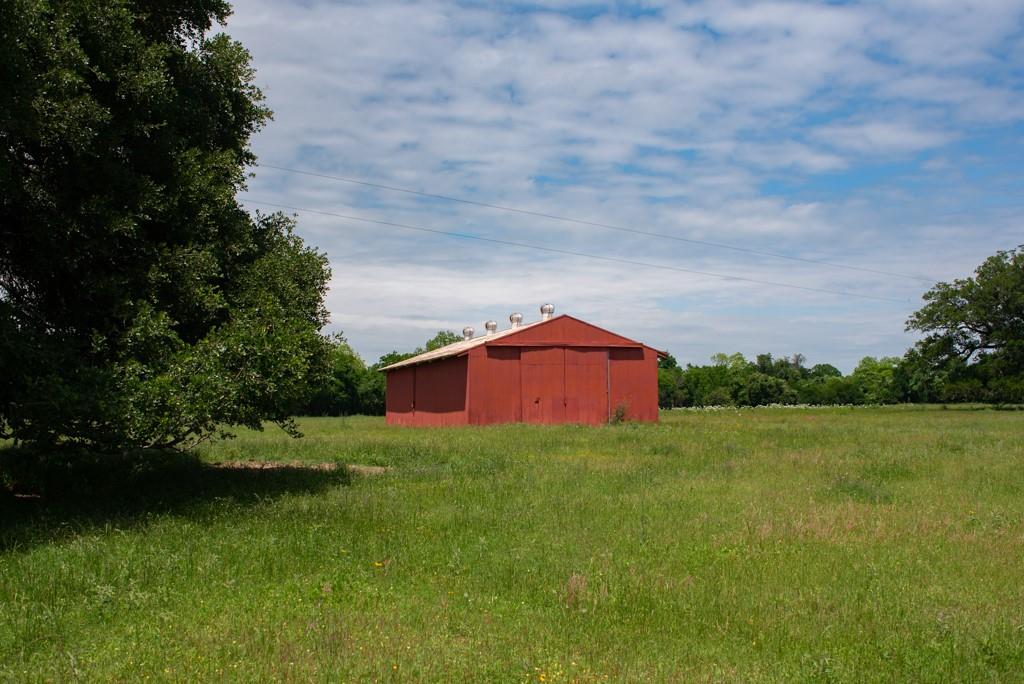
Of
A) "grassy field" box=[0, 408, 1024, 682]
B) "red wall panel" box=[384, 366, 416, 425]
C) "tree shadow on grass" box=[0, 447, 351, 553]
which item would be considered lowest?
"grassy field" box=[0, 408, 1024, 682]

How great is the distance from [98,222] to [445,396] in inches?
1038

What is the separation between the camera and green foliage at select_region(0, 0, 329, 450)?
11.8 meters

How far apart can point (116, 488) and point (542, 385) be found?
74.5ft

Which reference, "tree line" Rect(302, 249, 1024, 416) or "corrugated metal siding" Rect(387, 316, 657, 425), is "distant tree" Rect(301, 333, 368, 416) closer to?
"tree line" Rect(302, 249, 1024, 416)

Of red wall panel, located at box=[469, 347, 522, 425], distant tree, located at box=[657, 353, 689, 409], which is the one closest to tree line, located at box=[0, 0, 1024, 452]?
red wall panel, located at box=[469, 347, 522, 425]

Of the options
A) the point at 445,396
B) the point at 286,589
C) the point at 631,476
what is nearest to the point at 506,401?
the point at 445,396

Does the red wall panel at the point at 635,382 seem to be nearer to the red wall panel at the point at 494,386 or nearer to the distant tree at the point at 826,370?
the red wall panel at the point at 494,386

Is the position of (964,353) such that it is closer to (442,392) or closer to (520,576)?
(442,392)

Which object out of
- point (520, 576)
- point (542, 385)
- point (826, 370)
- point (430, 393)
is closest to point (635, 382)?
point (542, 385)

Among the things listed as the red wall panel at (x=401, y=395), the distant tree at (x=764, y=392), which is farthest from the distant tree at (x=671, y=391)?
the red wall panel at (x=401, y=395)

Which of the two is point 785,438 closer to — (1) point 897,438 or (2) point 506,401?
(1) point 897,438

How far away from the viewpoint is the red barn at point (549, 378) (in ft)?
117

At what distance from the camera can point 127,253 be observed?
13930mm

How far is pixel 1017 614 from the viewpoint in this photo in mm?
7914
